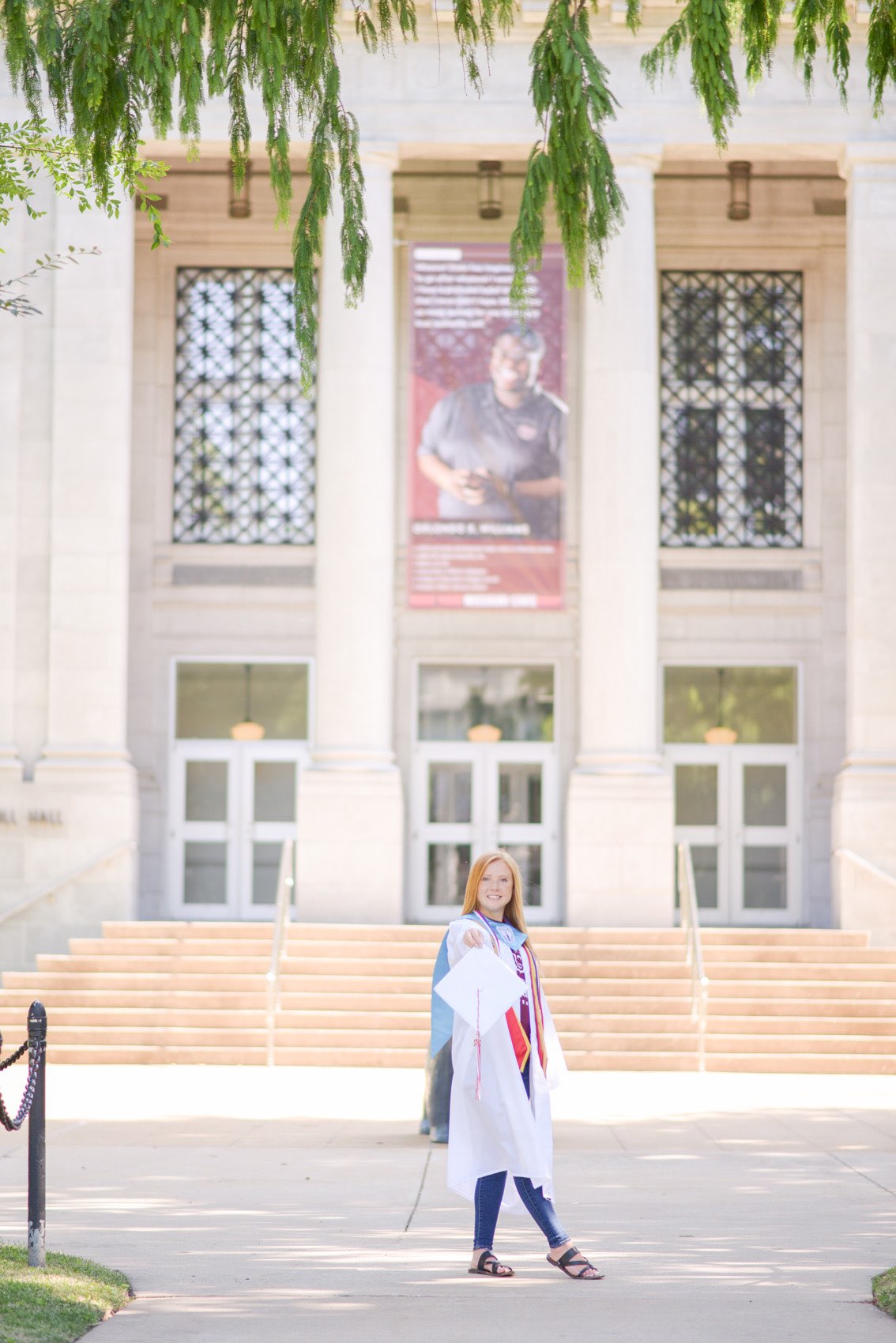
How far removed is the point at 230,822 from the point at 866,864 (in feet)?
28.8

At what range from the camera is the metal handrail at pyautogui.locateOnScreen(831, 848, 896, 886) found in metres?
21.1

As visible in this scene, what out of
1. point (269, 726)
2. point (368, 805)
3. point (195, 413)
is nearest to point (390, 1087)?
point (368, 805)

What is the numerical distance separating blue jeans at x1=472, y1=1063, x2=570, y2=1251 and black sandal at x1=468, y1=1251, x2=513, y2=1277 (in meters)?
0.14

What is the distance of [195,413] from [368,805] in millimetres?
6744

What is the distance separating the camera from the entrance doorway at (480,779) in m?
25.1

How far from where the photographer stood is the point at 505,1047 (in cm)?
722

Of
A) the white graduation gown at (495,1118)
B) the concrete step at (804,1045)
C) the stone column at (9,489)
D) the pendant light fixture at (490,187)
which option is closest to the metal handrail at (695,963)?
the concrete step at (804,1045)

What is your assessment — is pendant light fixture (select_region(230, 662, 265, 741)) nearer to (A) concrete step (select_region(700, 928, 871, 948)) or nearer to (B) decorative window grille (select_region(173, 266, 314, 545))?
(B) decorative window grille (select_region(173, 266, 314, 545))

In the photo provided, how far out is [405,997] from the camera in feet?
61.4

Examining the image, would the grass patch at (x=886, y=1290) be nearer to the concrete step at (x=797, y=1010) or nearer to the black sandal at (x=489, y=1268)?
the black sandal at (x=489, y=1268)

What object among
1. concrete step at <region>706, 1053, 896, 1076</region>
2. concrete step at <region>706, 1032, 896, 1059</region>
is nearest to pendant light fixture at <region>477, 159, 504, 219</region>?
concrete step at <region>706, 1032, 896, 1059</region>

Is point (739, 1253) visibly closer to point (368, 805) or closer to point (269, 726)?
point (368, 805)

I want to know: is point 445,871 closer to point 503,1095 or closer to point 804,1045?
point 804,1045

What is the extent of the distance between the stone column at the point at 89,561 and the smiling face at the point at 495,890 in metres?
15.0
